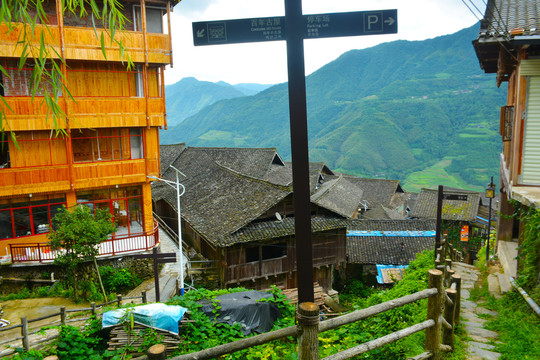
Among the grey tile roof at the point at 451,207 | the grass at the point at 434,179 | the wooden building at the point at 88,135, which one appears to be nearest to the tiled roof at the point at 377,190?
the grey tile roof at the point at 451,207

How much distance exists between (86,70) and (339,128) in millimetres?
114486

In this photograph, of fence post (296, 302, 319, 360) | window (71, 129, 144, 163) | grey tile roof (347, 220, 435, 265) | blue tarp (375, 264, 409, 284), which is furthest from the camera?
grey tile roof (347, 220, 435, 265)

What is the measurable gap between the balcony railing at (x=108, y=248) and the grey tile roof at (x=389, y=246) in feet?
50.3

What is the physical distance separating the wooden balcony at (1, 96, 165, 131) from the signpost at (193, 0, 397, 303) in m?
13.9

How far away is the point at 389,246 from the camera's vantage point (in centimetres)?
2772

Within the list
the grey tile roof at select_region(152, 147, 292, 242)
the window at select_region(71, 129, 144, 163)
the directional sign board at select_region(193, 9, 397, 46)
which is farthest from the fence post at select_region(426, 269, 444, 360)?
the window at select_region(71, 129, 144, 163)

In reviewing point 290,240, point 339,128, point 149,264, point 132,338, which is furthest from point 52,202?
point 339,128

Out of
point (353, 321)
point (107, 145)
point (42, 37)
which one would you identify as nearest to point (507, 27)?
point (353, 321)

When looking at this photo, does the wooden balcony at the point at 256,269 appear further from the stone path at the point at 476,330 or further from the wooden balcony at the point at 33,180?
the stone path at the point at 476,330

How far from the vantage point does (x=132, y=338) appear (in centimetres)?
925

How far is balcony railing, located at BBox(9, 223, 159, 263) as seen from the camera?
1475cm

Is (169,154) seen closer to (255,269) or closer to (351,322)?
(255,269)

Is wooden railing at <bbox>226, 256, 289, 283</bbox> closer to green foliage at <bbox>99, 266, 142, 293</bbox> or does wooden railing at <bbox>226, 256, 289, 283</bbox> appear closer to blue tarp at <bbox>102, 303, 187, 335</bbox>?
green foliage at <bbox>99, 266, 142, 293</bbox>

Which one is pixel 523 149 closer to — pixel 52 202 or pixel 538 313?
pixel 538 313
